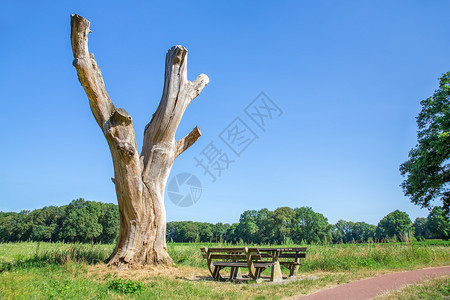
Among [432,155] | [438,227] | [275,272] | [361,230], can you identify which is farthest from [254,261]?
[361,230]

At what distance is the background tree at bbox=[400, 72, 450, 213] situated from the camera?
16078 mm

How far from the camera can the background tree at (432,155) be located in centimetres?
1608

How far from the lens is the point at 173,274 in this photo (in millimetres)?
7391

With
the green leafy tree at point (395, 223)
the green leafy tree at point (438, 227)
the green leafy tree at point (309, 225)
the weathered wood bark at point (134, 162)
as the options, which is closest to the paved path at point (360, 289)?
the weathered wood bark at point (134, 162)

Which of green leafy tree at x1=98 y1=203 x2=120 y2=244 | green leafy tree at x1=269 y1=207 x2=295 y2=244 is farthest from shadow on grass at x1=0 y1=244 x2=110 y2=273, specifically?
green leafy tree at x1=269 y1=207 x2=295 y2=244

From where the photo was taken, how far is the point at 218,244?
43.1ft

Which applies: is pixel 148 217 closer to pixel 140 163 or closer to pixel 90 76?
pixel 140 163

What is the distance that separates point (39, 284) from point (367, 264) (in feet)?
29.3

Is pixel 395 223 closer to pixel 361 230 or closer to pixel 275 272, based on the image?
pixel 361 230

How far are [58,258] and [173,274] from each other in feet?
10.8

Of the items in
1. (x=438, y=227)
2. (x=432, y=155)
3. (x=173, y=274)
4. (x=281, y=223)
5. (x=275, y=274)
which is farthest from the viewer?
(x=281, y=223)

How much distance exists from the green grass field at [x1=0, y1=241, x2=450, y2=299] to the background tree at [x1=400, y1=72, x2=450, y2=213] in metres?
7.03

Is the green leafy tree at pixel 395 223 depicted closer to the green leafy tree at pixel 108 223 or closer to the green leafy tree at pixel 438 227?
the green leafy tree at pixel 438 227

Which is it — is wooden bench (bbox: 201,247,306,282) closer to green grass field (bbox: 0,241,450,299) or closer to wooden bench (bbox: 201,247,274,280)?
wooden bench (bbox: 201,247,274,280)
